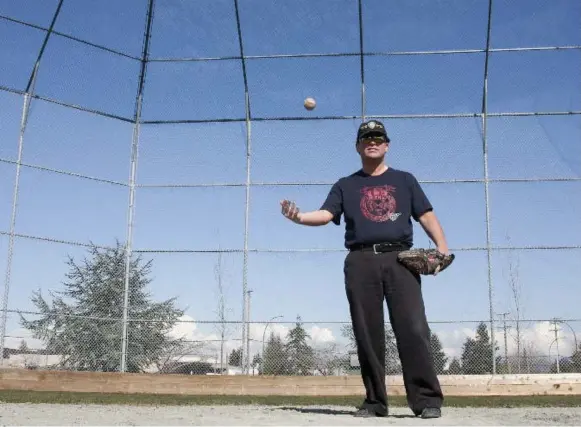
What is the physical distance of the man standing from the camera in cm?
407

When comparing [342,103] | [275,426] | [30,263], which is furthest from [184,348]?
[275,426]

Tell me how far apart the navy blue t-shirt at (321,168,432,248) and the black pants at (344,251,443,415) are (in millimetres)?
132

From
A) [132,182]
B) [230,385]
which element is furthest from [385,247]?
[132,182]

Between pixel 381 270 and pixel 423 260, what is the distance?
264mm

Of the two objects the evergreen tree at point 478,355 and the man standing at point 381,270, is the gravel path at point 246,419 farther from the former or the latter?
the evergreen tree at point 478,355

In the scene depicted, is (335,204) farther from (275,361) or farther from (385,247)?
(275,361)

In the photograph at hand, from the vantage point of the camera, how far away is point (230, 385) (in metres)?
10.1

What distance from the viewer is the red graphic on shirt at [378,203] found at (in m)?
4.29

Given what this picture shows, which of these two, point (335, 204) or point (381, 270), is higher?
point (335, 204)

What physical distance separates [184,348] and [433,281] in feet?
14.9

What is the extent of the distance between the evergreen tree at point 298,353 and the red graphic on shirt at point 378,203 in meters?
7.01

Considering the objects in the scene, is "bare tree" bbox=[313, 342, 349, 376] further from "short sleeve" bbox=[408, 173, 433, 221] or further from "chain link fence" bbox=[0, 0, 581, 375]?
"short sleeve" bbox=[408, 173, 433, 221]

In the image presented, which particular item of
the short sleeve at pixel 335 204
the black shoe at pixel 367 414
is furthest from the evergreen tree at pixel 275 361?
the black shoe at pixel 367 414

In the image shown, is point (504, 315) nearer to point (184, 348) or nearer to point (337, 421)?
point (184, 348)
